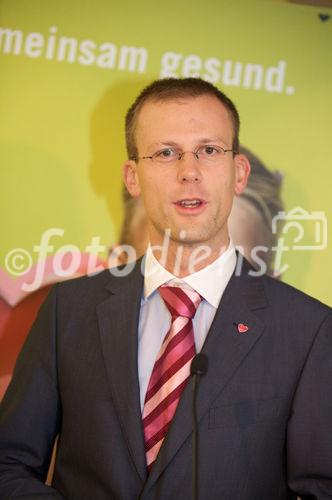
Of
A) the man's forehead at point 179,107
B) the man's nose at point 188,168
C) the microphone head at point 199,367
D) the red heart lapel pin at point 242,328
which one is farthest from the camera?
the man's forehead at point 179,107

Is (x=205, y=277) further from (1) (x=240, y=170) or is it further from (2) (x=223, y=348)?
(1) (x=240, y=170)

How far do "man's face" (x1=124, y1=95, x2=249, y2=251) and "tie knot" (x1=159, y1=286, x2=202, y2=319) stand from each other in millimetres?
182

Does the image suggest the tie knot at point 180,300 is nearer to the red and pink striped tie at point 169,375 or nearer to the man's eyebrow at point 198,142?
the red and pink striped tie at point 169,375

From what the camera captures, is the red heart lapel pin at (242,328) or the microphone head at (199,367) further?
the red heart lapel pin at (242,328)

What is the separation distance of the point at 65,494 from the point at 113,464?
25 cm

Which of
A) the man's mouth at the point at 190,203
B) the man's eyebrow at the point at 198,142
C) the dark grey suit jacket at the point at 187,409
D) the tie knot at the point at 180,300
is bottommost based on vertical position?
the dark grey suit jacket at the point at 187,409

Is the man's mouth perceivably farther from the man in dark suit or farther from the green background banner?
the green background banner

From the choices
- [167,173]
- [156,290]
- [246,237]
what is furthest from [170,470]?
[246,237]

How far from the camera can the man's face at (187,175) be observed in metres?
2.24

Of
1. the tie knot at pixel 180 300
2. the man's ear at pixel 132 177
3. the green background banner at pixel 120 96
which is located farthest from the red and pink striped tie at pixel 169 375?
the green background banner at pixel 120 96

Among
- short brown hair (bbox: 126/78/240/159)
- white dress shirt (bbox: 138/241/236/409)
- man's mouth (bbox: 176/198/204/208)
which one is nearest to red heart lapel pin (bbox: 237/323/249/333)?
white dress shirt (bbox: 138/241/236/409)

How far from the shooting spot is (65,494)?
2119 mm

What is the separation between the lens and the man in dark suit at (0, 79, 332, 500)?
1.97 m

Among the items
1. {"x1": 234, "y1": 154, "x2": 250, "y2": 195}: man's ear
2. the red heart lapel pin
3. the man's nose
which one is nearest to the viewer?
the red heart lapel pin
